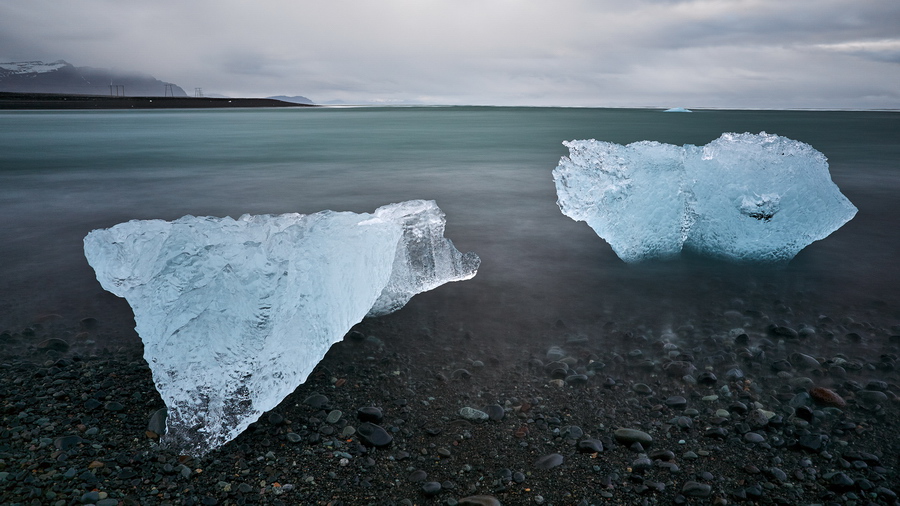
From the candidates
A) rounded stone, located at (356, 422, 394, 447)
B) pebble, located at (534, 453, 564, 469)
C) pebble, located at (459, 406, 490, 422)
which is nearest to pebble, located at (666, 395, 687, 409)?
pebble, located at (534, 453, 564, 469)

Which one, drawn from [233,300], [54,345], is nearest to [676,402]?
[233,300]

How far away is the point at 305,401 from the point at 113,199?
10408mm

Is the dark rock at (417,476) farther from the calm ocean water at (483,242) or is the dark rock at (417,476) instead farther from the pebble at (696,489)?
the calm ocean water at (483,242)

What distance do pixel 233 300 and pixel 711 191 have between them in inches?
204

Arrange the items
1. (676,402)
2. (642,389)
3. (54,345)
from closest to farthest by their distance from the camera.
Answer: (676,402)
(642,389)
(54,345)

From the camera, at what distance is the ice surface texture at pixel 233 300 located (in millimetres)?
3102

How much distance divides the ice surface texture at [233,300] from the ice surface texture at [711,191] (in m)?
2.86

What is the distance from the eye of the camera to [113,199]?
38.4 ft

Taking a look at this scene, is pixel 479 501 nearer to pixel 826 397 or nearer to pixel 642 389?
pixel 642 389

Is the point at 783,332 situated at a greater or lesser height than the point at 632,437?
greater

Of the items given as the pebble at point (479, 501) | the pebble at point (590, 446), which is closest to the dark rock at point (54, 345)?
the pebble at point (479, 501)

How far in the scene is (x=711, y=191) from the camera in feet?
20.4

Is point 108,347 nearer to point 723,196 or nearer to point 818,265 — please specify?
point 723,196

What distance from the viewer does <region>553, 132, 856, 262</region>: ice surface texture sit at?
19.7ft
